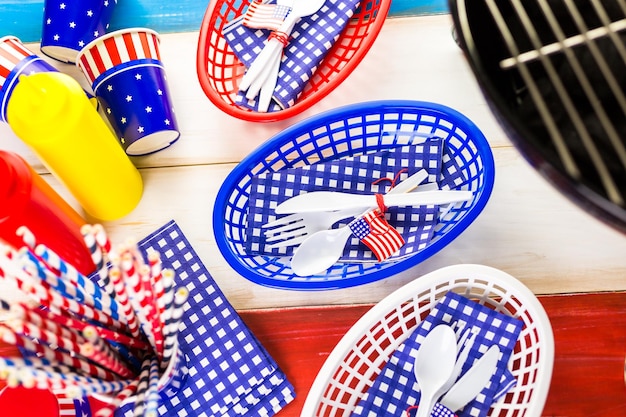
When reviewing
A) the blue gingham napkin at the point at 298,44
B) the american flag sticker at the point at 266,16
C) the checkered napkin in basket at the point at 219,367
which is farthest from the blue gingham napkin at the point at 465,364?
the american flag sticker at the point at 266,16

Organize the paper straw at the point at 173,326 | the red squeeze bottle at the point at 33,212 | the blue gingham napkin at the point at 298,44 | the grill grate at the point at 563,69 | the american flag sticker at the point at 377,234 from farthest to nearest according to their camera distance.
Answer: the blue gingham napkin at the point at 298,44, the american flag sticker at the point at 377,234, the red squeeze bottle at the point at 33,212, the paper straw at the point at 173,326, the grill grate at the point at 563,69

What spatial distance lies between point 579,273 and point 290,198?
0.39 metres

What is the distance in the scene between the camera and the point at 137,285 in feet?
1.71

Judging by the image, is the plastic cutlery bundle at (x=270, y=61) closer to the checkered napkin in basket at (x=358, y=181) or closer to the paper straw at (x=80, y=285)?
the checkered napkin in basket at (x=358, y=181)

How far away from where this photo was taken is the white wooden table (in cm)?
76

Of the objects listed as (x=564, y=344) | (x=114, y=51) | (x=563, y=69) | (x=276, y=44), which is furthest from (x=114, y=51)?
(x=564, y=344)

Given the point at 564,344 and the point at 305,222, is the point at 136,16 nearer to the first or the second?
the point at 305,222

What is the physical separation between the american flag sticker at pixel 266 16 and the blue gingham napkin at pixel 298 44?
12 millimetres

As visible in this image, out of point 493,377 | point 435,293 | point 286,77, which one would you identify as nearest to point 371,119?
point 286,77

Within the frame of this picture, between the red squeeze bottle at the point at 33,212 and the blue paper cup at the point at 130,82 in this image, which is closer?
the red squeeze bottle at the point at 33,212

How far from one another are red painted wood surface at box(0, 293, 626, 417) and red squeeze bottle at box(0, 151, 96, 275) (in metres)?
0.17

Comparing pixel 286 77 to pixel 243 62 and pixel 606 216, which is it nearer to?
pixel 243 62

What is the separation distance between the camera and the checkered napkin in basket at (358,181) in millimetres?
766

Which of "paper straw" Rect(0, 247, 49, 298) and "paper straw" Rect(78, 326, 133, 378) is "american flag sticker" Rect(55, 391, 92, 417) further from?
"paper straw" Rect(0, 247, 49, 298)
